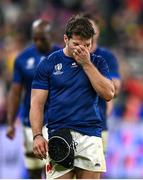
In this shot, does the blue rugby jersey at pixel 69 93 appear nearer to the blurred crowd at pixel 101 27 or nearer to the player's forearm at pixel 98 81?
the player's forearm at pixel 98 81

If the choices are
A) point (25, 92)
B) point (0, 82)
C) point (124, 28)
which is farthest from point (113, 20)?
point (25, 92)

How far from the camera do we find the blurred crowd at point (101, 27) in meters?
17.7

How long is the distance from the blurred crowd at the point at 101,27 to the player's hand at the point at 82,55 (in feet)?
30.9

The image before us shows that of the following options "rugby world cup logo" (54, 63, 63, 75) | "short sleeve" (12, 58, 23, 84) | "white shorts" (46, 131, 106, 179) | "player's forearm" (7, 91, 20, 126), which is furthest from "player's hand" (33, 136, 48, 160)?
"player's forearm" (7, 91, 20, 126)

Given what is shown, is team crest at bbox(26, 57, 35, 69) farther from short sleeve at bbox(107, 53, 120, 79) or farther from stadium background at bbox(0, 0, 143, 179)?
stadium background at bbox(0, 0, 143, 179)

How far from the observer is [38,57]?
408 inches

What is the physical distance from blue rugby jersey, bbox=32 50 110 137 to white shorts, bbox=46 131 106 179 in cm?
7

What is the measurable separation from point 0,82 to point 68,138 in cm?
958

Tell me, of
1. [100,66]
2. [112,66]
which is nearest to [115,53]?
[112,66]

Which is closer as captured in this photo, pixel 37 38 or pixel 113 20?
pixel 37 38

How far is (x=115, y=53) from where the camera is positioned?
19.2 m

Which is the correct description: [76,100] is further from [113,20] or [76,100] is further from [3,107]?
[113,20]

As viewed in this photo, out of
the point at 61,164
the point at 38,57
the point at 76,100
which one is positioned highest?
the point at 38,57

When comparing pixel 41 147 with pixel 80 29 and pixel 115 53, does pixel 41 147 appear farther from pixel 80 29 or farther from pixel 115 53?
pixel 115 53
